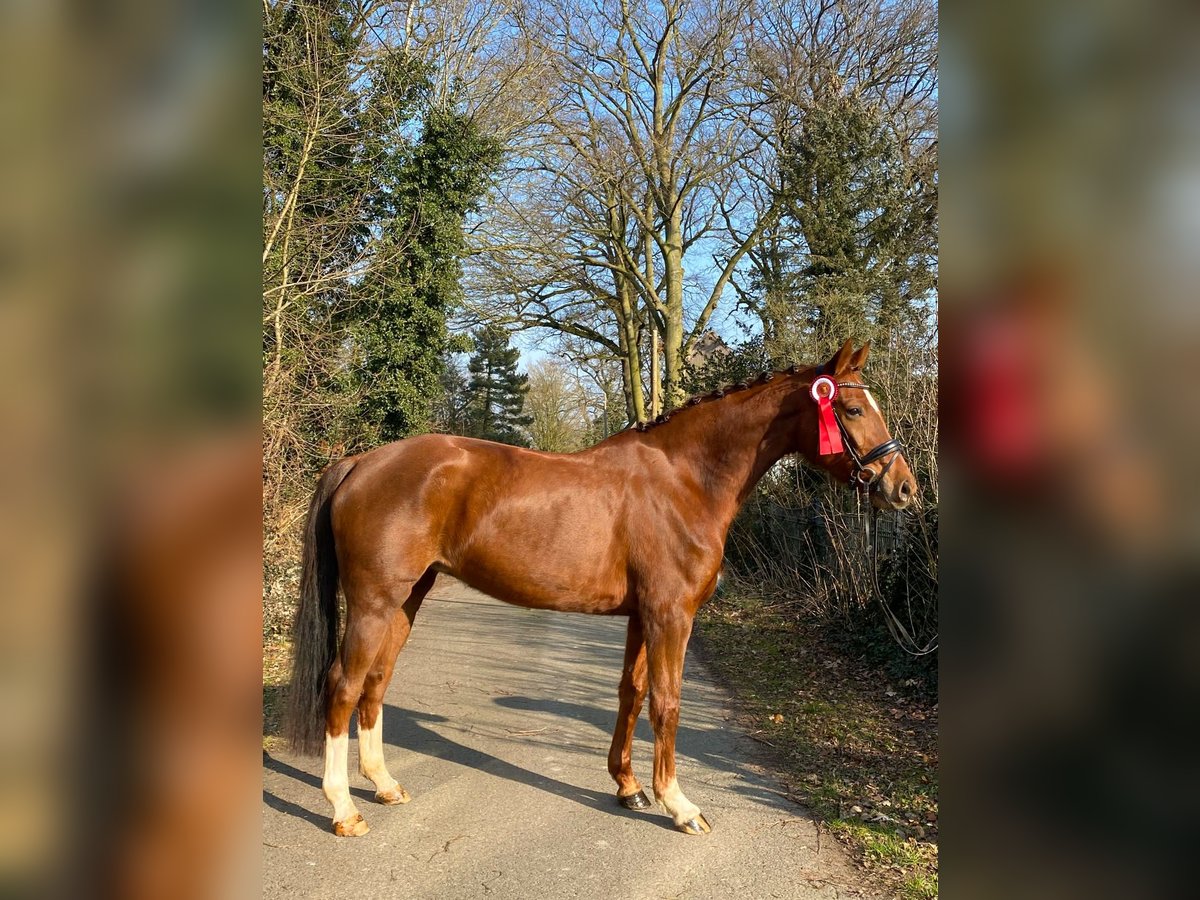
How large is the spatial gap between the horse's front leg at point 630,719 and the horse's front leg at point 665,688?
4.8 inches

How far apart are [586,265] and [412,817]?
1471 centimetres

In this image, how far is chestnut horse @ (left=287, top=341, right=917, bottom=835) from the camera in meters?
3.26

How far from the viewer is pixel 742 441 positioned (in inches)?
137

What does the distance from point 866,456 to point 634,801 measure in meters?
Result: 1.94

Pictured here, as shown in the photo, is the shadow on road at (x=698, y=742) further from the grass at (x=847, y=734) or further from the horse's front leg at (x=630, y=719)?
the horse's front leg at (x=630, y=719)

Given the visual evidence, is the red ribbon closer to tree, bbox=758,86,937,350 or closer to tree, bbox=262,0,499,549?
tree, bbox=262,0,499,549

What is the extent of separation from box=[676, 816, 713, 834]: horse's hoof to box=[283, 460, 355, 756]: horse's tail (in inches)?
67.4

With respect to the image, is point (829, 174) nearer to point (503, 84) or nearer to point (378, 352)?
point (503, 84)

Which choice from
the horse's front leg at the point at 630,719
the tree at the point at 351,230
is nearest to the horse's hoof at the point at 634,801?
the horse's front leg at the point at 630,719
